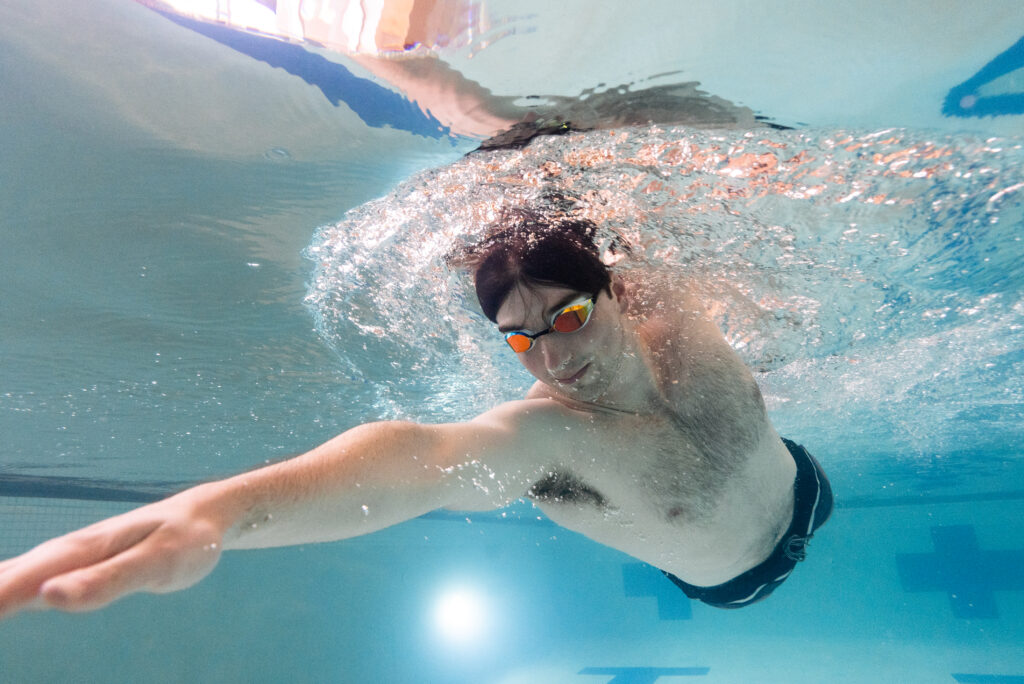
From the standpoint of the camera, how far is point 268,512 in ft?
5.36

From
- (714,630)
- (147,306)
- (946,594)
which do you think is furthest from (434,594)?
(946,594)

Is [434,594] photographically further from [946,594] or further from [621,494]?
[946,594]

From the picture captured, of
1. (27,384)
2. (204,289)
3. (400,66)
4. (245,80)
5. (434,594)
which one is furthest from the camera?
(434,594)

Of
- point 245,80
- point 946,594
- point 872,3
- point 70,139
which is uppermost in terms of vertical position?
point 872,3

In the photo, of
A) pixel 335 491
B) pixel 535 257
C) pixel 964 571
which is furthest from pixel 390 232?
pixel 964 571

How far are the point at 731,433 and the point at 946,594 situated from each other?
141 feet

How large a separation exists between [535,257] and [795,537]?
3236 millimetres

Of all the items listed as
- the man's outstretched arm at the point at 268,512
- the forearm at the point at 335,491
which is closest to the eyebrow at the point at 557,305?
the man's outstretched arm at the point at 268,512

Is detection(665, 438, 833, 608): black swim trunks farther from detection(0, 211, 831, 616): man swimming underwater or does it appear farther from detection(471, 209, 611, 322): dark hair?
detection(471, 209, 611, 322): dark hair

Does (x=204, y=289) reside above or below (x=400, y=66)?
below

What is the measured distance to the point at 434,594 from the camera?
28.3 m

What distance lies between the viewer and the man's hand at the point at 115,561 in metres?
1.19

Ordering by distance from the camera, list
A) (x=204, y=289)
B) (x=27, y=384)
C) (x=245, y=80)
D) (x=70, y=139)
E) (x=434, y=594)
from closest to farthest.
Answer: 1. (x=245, y=80)
2. (x=70, y=139)
3. (x=204, y=289)
4. (x=27, y=384)
5. (x=434, y=594)

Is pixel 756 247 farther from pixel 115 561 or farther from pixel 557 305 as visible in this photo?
pixel 115 561
